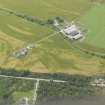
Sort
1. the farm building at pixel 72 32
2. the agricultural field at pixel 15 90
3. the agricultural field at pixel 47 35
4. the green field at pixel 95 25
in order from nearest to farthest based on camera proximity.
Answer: the agricultural field at pixel 15 90, the agricultural field at pixel 47 35, the green field at pixel 95 25, the farm building at pixel 72 32

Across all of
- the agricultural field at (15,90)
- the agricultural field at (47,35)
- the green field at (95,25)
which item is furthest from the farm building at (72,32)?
the agricultural field at (15,90)

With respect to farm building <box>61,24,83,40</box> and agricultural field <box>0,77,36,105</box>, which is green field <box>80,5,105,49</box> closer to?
farm building <box>61,24,83,40</box>

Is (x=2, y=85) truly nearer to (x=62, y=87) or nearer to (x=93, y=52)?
(x=62, y=87)

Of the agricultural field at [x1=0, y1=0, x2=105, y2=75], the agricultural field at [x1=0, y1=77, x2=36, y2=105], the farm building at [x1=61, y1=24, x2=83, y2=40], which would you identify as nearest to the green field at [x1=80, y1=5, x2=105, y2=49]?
the agricultural field at [x1=0, y1=0, x2=105, y2=75]

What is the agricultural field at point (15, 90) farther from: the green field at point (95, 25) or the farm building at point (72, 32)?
the green field at point (95, 25)

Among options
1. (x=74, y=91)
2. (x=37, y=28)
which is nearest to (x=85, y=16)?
(x=37, y=28)
